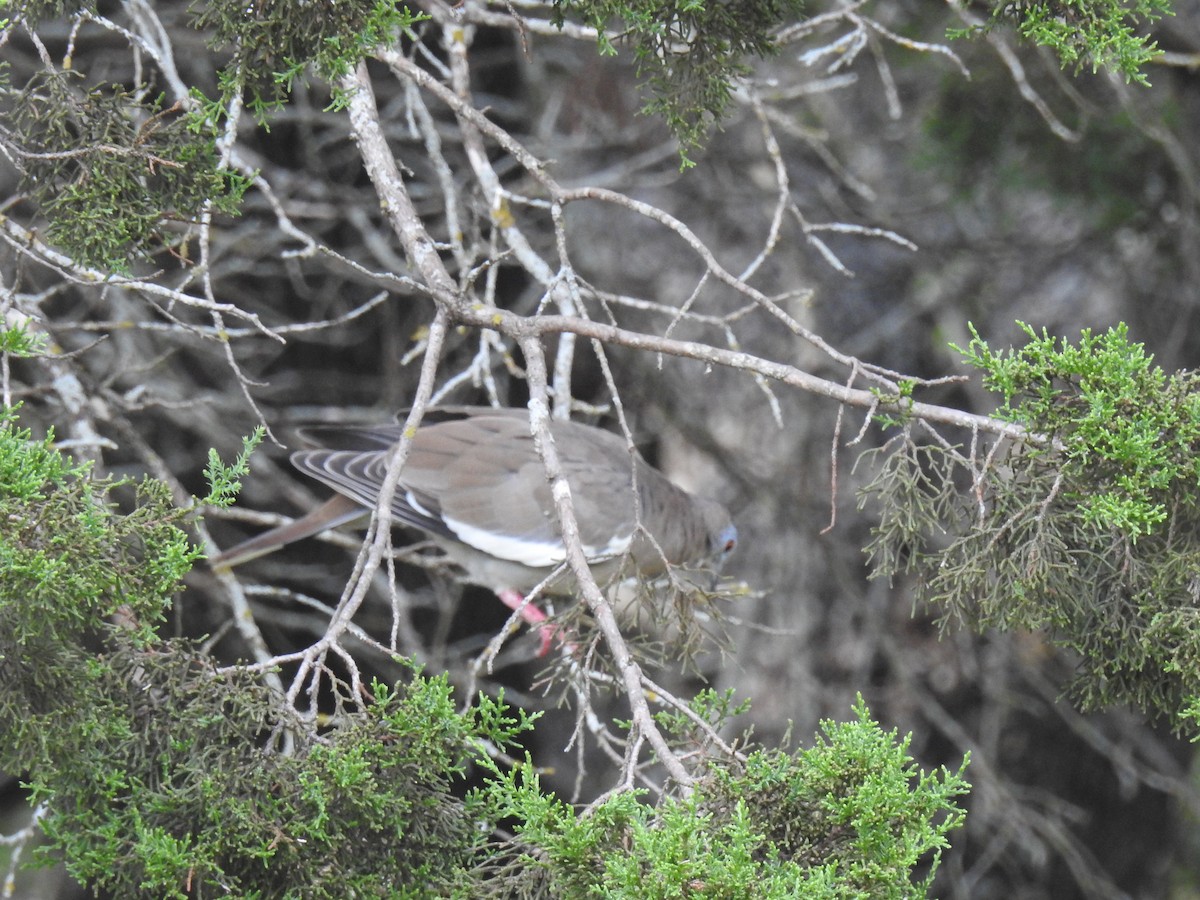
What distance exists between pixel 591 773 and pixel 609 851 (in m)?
4.98

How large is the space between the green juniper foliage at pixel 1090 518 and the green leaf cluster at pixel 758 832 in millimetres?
457

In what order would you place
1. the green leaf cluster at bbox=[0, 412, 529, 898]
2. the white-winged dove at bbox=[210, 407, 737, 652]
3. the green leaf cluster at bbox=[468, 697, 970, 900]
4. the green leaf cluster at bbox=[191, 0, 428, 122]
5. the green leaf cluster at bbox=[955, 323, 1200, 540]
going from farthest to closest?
the white-winged dove at bbox=[210, 407, 737, 652] < the green leaf cluster at bbox=[191, 0, 428, 122] < the green leaf cluster at bbox=[955, 323, 1200, 540] < the green leaf cluster at bbox=[0, 412, 529, 898] < the green leaf cluster at bbox=[468, 697, 970, 900]

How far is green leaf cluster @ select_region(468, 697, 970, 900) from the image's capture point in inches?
71.4

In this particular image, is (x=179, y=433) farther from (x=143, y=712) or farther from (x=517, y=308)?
(x=143, y=712)

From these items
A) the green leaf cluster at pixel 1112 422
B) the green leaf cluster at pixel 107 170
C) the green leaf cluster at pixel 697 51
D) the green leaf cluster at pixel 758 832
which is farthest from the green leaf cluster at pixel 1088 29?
the green leaf cluster at pixel 107 170

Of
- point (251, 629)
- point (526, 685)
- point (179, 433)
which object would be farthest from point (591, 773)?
point (251, 629)

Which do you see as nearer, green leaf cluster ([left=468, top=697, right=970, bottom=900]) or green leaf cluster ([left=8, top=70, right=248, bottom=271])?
green leaf cluster ([left=468, top=697, right=970, bottom=900])

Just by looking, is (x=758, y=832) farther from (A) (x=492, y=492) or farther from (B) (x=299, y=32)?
(A) (x=492, y=492)

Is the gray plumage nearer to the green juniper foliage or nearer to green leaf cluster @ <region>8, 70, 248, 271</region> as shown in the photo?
green leaf cluster @ <region>8, 70, 248, 271</region>

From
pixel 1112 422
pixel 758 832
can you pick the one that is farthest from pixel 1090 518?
pixel 758 832

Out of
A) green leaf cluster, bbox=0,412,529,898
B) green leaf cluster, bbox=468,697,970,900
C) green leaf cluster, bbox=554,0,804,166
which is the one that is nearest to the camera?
green leaf cluster, bbox=468,697,970,900

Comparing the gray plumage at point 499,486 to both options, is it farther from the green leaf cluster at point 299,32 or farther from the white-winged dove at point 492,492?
the green leaf cluster at point 299,32

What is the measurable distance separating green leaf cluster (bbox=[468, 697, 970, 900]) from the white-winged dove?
7.09 ft

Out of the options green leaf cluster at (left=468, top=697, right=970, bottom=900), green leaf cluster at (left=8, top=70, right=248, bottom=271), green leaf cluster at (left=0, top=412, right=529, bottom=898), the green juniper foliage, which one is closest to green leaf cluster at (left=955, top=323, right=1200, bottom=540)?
the green juniper foliage
